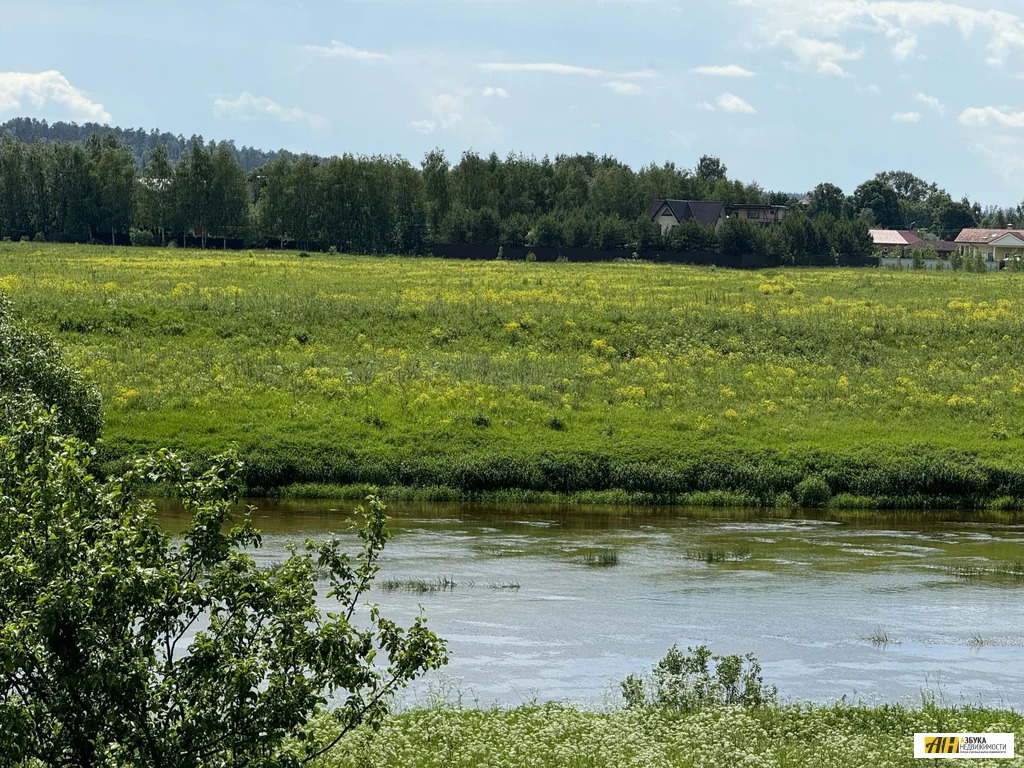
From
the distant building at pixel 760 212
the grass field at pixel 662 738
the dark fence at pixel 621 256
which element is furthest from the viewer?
the distant building at pixel 760 212

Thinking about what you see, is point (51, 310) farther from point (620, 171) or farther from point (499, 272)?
point (620, 171)

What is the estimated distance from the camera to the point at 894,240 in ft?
613

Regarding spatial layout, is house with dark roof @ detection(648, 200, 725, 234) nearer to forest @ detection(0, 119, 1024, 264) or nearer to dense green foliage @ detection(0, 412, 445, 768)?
forest @ detection(0, 119, 1024, 264)

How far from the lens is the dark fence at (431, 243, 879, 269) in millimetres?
118500

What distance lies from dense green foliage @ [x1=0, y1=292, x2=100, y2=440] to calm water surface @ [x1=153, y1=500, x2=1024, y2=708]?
4610 millimetres

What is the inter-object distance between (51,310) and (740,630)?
47.6 meters

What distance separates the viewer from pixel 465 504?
44500 mm

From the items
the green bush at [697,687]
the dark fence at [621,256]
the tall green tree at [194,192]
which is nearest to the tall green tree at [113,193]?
the tall green tree at [194,192]

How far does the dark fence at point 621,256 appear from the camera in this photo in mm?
118500

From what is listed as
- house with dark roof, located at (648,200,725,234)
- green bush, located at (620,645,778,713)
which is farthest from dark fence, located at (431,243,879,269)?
green bush, located at (620,645,778,713)


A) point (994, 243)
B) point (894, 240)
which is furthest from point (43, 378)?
point (994, 243)

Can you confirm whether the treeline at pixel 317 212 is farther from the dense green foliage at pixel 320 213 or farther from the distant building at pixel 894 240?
the distant building at pixel 894 240

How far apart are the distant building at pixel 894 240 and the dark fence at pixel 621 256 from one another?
59082 millimetres

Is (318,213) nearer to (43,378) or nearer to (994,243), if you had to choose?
(43,378)
